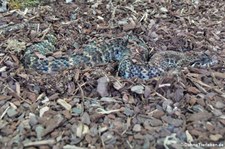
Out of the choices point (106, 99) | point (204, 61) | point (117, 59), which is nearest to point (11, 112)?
point (106, 99)

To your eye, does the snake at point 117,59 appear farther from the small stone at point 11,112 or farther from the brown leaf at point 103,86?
the small stone at point 11,112

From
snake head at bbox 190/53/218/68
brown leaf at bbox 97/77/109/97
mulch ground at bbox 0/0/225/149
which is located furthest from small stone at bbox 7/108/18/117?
snake head at bbox 190/53/218/68

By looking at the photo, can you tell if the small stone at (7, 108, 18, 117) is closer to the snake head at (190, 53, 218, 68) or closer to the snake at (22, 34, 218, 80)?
→ the snake at (22, 34, 218, 80)

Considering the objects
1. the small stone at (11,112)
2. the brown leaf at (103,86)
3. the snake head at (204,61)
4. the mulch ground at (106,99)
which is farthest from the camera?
the snake head at (204,61)

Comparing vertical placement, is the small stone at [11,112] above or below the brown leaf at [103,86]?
below

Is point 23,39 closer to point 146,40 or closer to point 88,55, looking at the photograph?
point 88,55

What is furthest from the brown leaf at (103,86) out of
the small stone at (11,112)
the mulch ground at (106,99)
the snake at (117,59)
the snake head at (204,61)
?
the snake head at (204,61)

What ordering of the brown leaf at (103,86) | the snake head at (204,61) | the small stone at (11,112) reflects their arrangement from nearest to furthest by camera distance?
the small stone at (11,112), the brown leaf at (103,86), the snake head at (204,61)
